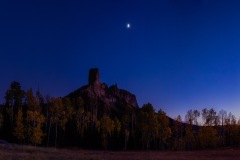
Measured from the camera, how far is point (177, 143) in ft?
335

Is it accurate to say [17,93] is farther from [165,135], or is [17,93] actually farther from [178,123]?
[178,123]

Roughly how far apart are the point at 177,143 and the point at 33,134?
5159 centimetres

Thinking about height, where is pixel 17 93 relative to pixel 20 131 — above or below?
above

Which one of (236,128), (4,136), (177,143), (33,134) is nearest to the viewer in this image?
(33,134)

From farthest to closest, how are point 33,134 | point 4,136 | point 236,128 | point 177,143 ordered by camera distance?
point 236,128 < point 177,143 < point 4,136 < point 33,134

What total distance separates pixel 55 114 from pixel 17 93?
21.5 meters

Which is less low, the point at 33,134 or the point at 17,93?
the point at 17,93

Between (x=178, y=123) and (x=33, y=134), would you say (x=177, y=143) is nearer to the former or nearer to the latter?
(x=178, y=123)

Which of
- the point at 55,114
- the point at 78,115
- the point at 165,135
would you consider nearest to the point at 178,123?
the point at 165,135

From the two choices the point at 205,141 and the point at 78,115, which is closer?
the point at 205,141

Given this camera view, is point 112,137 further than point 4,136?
Yes

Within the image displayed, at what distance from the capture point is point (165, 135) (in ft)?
325

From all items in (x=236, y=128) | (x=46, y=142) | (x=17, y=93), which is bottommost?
(x=46, y=142)

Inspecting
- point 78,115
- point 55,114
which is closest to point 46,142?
point 55,114
